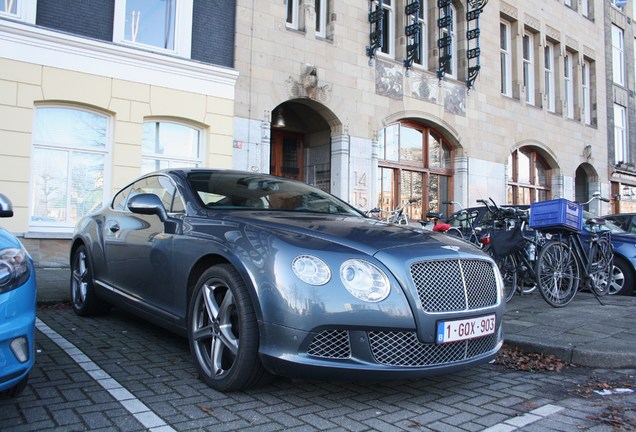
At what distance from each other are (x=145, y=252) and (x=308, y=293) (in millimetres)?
1914

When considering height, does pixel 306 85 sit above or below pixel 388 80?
below

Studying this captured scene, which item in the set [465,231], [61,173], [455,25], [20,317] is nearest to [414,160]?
[455,25]

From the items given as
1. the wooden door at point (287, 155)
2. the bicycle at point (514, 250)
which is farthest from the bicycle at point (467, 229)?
the wooden door at point (287, 155)

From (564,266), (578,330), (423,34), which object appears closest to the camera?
(578,330)

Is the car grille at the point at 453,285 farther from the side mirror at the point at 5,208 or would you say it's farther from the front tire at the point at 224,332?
the side mirror at the point at 5,208

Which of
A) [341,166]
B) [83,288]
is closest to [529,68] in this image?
[341,166]

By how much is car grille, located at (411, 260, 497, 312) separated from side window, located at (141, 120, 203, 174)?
28.9 feet

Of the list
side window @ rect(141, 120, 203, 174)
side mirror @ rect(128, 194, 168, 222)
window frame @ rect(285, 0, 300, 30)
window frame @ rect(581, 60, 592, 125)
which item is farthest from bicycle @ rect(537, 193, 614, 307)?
window frame @ rect(581, 60, 592, 125)

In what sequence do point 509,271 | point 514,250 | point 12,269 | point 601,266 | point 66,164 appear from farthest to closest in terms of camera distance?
point 66,164 < point 601,266 < point 509,271 < point 514,250 < point 12,269

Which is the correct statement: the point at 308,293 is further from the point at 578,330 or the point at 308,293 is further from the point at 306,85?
the point at 306,85

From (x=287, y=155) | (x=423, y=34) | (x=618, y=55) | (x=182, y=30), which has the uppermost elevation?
(x=618, y=55)

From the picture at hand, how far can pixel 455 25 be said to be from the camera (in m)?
17.6

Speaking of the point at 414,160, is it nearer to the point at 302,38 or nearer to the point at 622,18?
the point at 302,38

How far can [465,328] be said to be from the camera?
10.1ft
